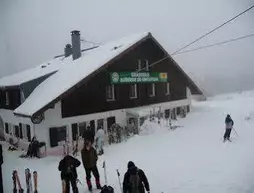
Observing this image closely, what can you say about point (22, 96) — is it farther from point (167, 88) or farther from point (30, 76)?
point (167, 88)

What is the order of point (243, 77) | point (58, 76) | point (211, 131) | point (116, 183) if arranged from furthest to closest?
point (243, 77) < point (58, 76) < point (211, 131) < point (116, 183)

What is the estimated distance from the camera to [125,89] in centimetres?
2378

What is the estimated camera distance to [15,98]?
78.6 ft

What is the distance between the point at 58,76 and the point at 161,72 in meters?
8.57

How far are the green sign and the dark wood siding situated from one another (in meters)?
0.30

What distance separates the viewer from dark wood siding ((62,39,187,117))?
20.5 metres

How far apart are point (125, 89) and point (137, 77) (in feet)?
5.07

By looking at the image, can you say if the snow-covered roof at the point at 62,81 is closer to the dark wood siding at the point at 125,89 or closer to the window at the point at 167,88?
the dark wood siding at the point at 125,89

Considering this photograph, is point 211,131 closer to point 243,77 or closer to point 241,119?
point 241,119

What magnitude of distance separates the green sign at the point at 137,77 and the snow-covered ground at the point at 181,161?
363cm

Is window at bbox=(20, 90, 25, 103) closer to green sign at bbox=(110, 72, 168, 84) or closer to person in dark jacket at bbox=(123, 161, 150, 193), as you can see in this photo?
green sign at bbox=(110, 72, 168, 84)

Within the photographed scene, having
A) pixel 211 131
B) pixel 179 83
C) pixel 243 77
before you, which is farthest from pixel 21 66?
pixel 211 131

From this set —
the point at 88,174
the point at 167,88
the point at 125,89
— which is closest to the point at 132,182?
the point at 88,174

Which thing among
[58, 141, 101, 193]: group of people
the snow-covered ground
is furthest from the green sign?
[58, 141, 101, 193]: group of people
